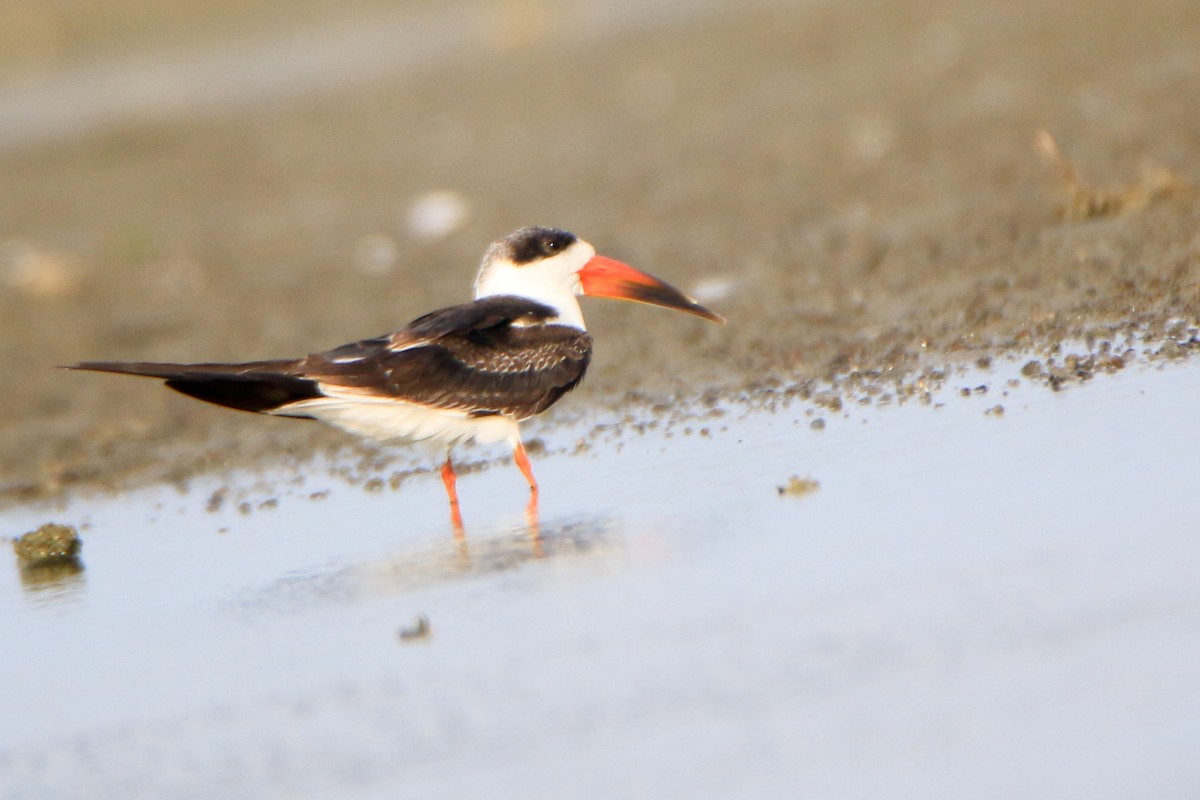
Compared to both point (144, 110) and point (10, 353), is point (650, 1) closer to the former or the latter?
point (144, 110)

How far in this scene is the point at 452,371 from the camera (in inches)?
230

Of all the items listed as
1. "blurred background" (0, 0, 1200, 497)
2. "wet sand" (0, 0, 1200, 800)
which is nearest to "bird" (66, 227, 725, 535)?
"wet sand" (0, 0, 1200, 800)

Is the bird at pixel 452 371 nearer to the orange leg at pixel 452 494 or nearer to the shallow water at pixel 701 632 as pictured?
the orange leg at pixel 452 494

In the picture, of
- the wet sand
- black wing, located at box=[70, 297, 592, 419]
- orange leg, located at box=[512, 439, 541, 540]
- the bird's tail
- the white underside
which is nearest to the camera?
the wet sand

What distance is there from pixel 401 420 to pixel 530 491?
1.60 feet

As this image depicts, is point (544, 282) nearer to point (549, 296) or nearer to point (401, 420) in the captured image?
point (549, 296)

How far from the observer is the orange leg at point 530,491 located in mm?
5165

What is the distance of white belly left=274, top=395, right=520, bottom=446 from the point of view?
5.69 meters

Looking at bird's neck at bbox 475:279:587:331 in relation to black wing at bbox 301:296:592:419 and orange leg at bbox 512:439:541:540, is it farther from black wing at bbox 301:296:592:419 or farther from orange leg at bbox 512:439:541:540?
orange leg at bbox 512:439:541:540

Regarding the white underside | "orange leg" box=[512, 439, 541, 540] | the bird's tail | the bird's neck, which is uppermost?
the bird's neck

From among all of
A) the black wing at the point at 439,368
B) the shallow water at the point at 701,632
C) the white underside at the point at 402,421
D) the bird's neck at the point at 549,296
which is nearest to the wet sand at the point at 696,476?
the shallow water at the point at 701,632

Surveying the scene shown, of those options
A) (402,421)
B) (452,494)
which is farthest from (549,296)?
(452,494)

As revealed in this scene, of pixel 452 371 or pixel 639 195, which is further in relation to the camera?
pixel 639 195

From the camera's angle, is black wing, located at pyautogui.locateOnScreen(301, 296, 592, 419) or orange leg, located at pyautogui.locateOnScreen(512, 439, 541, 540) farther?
black wing, located at pyautogui.locateOnScreen(301, 296, 592, 419)
